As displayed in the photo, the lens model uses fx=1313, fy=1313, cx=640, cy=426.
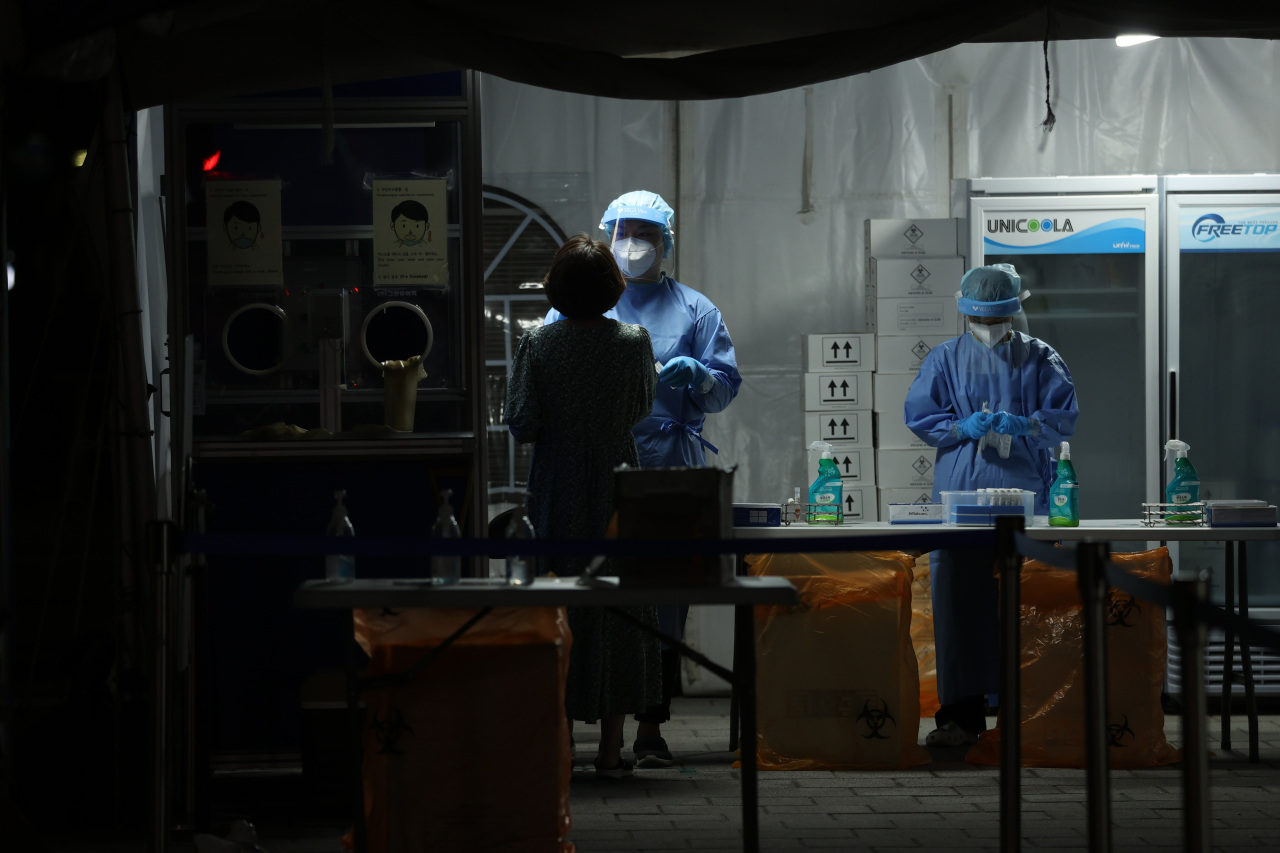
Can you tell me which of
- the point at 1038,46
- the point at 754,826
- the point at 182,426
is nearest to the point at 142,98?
the point at 182,426

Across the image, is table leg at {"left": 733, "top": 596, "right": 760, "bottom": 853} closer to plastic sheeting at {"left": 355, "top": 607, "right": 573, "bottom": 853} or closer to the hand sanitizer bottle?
plastic sheeting at {"left": 355, "top": 607, "right": 573, "bottom": 853}

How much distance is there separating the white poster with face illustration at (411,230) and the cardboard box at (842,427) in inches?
77.1

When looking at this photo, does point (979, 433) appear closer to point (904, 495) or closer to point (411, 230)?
point (904, 495)

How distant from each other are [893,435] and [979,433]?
2.96 feet

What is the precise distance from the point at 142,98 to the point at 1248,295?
182 inches

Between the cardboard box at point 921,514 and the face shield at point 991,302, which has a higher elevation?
the face shield at point 991,302

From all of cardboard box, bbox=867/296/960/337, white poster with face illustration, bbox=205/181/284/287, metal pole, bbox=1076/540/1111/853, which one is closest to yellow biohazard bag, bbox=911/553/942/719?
cardboard box, bbox=867/296/960/337

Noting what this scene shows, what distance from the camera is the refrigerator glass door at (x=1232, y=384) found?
19.1 feet

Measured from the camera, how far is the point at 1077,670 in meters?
4.26

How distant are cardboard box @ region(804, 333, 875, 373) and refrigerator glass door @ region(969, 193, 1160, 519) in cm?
60

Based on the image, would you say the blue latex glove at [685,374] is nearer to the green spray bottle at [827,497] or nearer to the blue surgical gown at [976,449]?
the green spray bottle at [827,497]

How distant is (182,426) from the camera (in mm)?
3883

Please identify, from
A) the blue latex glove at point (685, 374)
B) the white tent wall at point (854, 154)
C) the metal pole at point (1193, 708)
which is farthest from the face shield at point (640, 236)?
the metal pole at point (1193, 708)

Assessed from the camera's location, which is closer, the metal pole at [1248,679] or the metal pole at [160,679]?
the metal pole at [160,679]
